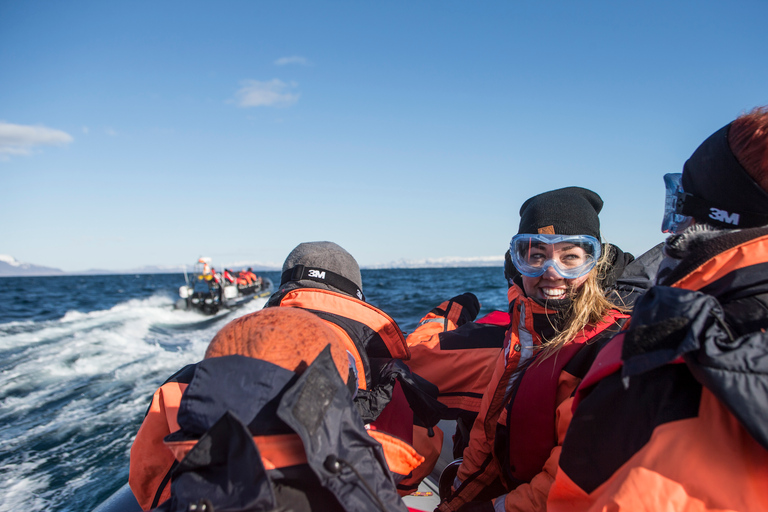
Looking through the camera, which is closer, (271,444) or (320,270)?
(271,444)

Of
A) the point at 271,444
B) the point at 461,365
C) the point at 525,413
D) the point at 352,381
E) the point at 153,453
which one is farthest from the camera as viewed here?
the point at 461,365

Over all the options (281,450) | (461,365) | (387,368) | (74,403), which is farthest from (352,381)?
(74,403)

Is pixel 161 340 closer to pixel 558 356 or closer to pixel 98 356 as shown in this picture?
pixel 98 356

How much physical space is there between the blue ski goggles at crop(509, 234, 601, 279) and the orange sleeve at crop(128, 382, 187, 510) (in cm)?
170

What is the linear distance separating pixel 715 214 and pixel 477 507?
1.40 meters

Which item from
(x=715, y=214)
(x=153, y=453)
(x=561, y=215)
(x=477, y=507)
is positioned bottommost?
(x=477, y=507)

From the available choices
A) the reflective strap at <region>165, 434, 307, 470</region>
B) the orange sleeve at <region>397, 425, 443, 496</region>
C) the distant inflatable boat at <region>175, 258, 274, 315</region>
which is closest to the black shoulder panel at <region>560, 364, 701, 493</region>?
the reflective strap at <region>165, 434, 307, 470</region>

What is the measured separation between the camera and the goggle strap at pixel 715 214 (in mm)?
1054

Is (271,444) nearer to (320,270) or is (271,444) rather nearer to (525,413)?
(525,413)

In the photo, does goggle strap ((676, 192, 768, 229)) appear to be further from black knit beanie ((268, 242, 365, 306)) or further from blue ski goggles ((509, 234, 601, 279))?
black knit beanie ((268, 242, 365, 306))

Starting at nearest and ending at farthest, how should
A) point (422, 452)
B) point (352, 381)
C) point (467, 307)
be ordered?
→ point (352, 381) → point (422, 452) → point (467, 307)

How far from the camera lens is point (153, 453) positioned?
4.88 feet

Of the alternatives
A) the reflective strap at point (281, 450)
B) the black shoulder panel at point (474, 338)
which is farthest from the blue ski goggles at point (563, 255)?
the reflective strap at point (281, 450)

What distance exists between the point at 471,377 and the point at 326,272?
39.5 inches
